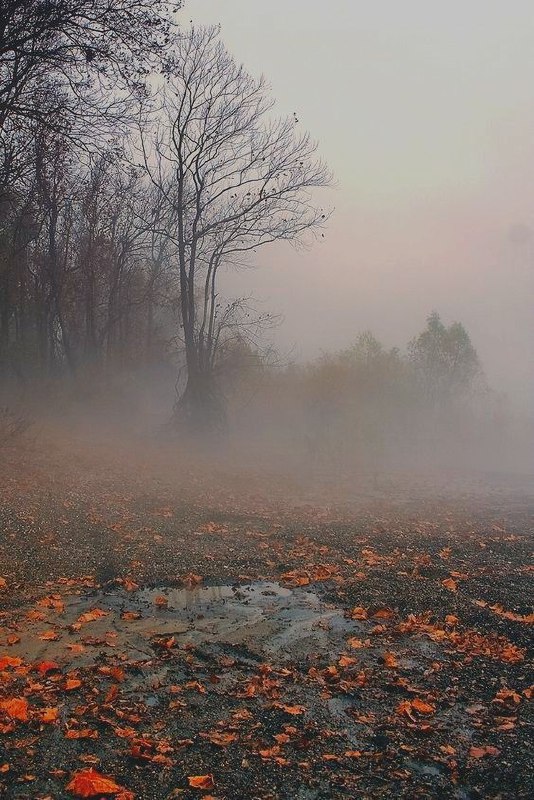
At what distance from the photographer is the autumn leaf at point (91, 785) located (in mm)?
3404

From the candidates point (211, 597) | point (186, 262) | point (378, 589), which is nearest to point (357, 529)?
point (378, 589)

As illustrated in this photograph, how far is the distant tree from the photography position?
50.5 meters

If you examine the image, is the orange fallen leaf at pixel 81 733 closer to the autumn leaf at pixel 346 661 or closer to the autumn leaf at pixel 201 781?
the autumn leaf at pixel 201 781

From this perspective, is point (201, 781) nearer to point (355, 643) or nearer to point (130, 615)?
point (355, 643)

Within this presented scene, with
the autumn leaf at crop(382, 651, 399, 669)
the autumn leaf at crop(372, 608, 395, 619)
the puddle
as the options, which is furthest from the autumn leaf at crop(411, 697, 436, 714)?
the autumn leaf at crop(372, 608, 395, 619)

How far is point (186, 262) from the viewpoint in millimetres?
25094

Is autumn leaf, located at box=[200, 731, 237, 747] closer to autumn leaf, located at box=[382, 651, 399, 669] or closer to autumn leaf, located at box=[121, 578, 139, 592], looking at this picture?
autumn leaf, located at box=[382, 651, 399, 669]

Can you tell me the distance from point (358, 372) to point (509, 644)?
3178 cm

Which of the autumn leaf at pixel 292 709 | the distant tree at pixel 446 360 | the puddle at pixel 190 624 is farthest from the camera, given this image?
the distant tree at pixel 446 360

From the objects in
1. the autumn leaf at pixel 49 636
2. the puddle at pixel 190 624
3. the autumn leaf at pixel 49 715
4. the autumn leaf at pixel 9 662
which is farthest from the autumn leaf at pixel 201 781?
the autumn leaf at pixel 49 636

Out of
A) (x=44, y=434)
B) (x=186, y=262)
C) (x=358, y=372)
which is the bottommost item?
(x=44, y=434)

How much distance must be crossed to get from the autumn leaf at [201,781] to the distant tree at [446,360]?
1858 inches

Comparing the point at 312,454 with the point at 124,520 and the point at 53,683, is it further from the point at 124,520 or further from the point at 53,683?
the point at 53,683

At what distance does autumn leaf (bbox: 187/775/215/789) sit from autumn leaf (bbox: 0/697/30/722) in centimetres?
→ 134
